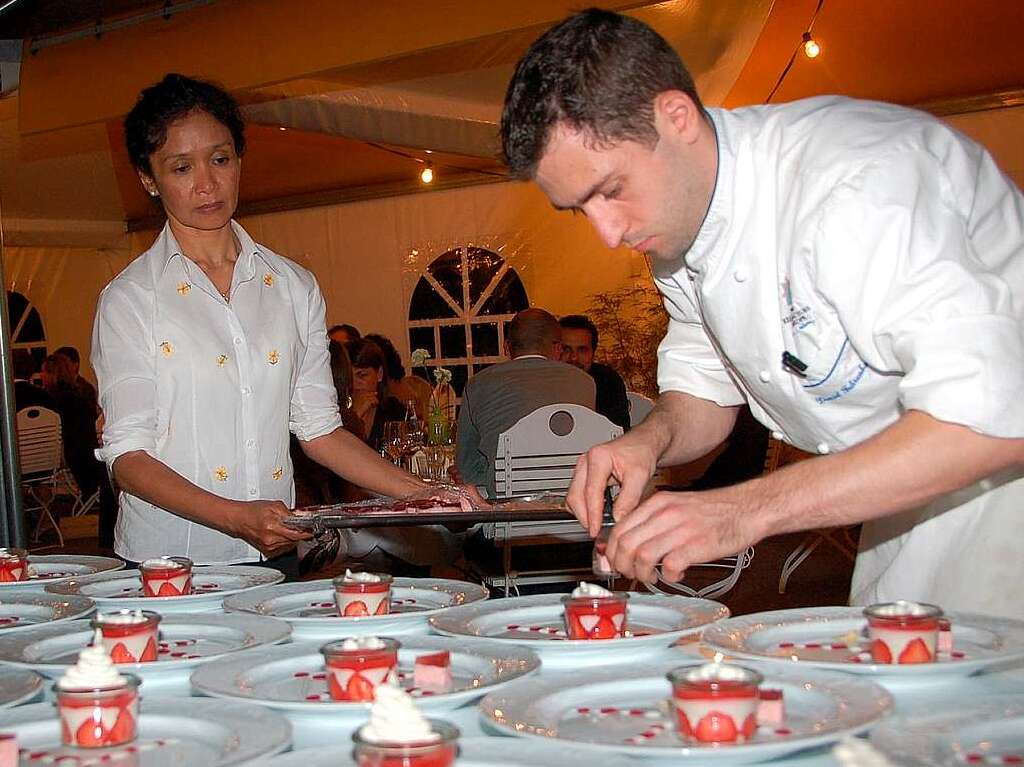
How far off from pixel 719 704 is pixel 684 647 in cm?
41

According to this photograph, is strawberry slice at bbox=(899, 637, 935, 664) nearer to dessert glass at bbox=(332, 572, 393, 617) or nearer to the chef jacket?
the chef jacket

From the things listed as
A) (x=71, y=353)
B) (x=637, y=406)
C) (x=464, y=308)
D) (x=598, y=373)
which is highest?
(x=464, y=308)

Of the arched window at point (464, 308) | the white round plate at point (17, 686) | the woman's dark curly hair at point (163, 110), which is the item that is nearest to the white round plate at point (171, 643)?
the white round plate at point (17, 686)

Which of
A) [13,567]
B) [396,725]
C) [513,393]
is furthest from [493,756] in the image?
[513,393]

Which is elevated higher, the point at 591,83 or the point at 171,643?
the point at 591,83

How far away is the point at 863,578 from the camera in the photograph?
1.87m

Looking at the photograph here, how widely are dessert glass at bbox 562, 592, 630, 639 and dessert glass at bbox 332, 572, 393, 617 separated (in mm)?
313

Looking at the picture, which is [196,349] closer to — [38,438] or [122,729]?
[122,729]

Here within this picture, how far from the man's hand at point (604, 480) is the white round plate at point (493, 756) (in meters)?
0.62

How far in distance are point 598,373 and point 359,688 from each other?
4930 mm

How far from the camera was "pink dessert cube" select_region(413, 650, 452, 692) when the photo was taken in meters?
1.26

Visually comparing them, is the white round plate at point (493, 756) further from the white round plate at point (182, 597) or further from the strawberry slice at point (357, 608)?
the white round plate at point (182, 597)

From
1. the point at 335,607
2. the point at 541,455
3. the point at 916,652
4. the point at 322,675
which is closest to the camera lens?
the point at 916,652

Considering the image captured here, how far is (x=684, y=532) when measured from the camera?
139cm
